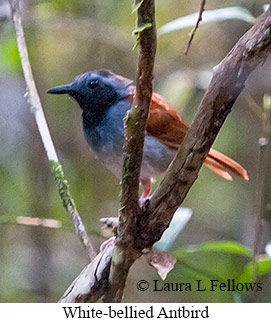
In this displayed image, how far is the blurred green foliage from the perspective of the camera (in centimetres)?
105

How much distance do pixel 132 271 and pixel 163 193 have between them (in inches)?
9.1

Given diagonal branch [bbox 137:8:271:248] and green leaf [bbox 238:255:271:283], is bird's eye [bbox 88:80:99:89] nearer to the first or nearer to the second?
diagonal branch [bbox 137:8:271:248]

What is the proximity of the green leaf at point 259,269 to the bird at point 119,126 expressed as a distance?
0.62 ft

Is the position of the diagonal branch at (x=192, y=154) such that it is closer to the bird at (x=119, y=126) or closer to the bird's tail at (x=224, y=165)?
the bird at (x=119, y=126)

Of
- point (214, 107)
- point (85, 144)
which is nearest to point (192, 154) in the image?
point (214, 107)

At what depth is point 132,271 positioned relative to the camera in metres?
0.95

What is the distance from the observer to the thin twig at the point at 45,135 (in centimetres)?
98

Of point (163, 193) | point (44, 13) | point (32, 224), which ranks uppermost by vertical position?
point (44, 13)

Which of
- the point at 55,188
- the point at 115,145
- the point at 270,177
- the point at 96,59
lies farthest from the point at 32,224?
the point at 270,177

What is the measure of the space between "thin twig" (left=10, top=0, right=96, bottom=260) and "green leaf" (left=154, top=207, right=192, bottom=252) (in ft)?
0.43

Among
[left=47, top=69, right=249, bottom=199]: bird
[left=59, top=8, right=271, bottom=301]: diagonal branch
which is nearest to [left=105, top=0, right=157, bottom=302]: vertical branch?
[left=59, top=8, right=271, bottom=301]: diagonal branch

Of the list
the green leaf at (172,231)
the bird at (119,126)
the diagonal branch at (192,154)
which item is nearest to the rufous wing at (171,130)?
the bird at (119,126)
